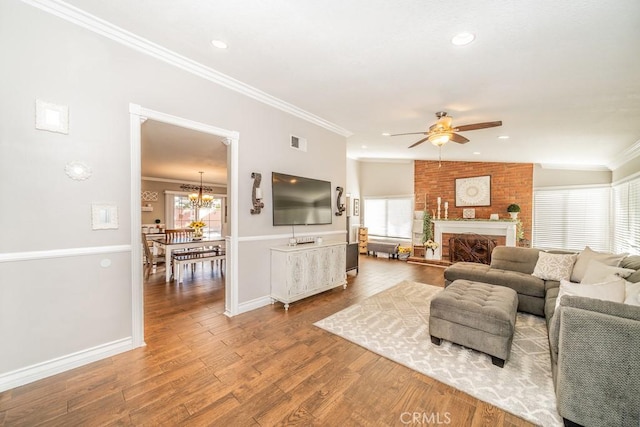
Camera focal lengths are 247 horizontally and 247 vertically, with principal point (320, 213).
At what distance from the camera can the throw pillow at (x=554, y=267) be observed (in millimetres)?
3402

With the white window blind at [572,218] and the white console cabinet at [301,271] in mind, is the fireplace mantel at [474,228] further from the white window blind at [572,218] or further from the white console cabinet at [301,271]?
the white console cabinet at [301,271]

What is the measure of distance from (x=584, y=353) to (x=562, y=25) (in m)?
2.29

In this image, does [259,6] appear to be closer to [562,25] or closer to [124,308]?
[562,25]

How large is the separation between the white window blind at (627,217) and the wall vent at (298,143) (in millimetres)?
5653

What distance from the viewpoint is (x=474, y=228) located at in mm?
6695

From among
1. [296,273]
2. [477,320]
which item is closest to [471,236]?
[477,320]

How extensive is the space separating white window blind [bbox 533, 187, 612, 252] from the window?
10.4ft

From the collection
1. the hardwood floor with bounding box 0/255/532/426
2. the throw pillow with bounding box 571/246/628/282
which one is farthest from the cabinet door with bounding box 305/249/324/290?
the throw pillow with bounding box 571/246/628/282

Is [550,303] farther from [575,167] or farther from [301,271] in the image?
[575,167]

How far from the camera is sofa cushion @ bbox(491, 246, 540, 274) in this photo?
3893 mm

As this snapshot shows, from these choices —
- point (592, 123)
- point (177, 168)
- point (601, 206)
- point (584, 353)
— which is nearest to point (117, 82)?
point (584, 353)

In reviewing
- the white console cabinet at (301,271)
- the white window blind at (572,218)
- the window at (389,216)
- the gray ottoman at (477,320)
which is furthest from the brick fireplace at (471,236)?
the white console cabinet at (301,271)

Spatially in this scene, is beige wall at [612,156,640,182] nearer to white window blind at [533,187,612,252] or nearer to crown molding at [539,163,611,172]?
crown molding at [539,163,611,172]

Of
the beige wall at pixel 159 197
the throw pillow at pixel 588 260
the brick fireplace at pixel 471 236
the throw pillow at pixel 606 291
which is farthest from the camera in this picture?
the beige wall at pixel 159 197
